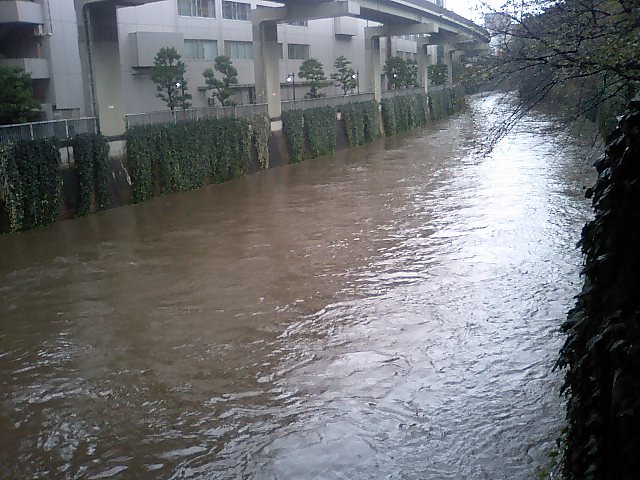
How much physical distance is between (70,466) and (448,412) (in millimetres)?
4202

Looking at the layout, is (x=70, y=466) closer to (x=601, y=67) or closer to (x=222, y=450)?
(x=222, y=450)

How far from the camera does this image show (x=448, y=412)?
8.52m

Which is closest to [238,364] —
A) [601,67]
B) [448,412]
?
[448,412]

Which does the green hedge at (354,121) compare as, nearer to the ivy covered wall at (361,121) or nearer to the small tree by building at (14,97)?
the ivy covered wall at (361,121)

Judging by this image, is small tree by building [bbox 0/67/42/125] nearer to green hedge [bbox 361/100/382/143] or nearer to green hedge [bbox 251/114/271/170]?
green hedge [bbox 251/114/271/170]

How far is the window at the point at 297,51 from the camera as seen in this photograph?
5347cm

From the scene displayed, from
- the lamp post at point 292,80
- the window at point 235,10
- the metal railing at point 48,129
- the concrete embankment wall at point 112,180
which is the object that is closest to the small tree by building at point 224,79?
the window at point 235,10

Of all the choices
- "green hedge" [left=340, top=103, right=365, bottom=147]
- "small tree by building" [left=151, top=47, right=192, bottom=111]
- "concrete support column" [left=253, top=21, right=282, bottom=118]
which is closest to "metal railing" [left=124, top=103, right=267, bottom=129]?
"concrete support column" [left=253, top=21, right=282, bottom=118]

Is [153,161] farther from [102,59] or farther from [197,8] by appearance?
[197,8]

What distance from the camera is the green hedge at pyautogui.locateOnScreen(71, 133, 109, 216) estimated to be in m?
22.1

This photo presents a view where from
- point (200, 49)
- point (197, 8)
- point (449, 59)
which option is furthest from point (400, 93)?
point (449, 59)

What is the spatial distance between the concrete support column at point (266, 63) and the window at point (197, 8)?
8500mm

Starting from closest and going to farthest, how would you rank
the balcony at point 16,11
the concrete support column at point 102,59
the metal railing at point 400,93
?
the concrete support column at point 102,59 < the balcony at point 16,11 < the metal railing at point 400,93

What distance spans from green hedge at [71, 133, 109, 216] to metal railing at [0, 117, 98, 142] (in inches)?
14.9
